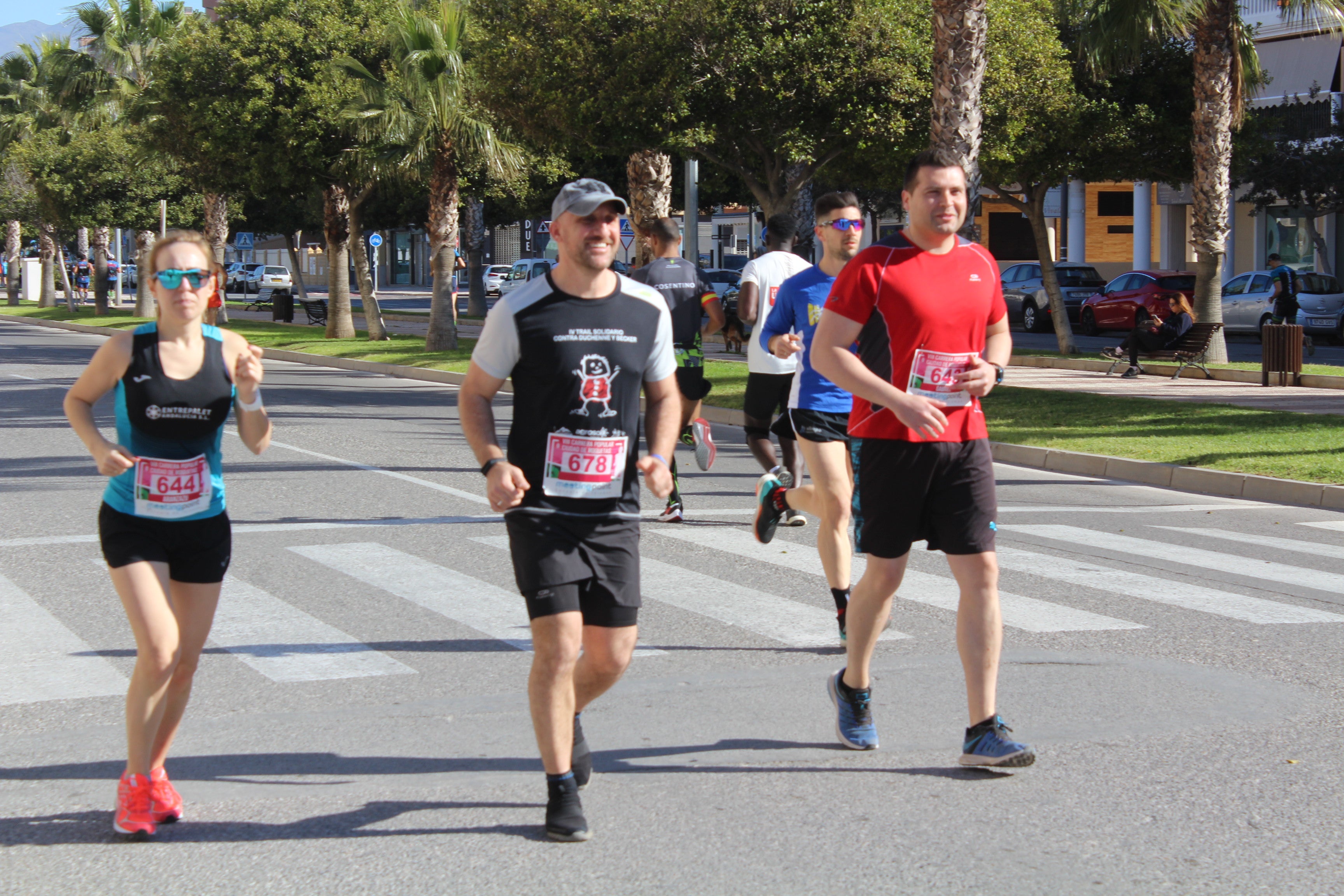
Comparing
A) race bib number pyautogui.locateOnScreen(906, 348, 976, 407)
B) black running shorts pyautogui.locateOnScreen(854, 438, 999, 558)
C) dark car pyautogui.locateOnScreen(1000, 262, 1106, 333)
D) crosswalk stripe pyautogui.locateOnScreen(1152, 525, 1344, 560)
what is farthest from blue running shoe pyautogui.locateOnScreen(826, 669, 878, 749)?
dark car pyautogui.locateOnScreen(1000, 262, 1106, 333)

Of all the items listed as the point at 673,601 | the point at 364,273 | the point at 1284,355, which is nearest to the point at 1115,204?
the point at 364,273

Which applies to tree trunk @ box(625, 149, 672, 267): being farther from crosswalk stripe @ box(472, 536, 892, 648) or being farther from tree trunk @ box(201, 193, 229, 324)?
tree trunk @ box(201, 193, 229, 324)

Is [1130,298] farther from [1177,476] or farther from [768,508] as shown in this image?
[768,508]

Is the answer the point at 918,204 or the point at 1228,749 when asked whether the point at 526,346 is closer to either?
the point at 918,204

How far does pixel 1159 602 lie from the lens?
732cm

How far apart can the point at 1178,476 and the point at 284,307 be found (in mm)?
35428

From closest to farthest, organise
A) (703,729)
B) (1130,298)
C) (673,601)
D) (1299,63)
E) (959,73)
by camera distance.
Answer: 1. (703,729)
2. (673,601)
3. (959,73)
4. (1130,298)
5. (1299,63)

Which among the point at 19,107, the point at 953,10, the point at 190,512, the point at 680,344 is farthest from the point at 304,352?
the point at 19,107

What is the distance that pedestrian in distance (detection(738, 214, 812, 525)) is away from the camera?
25.3 feet

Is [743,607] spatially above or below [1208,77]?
below

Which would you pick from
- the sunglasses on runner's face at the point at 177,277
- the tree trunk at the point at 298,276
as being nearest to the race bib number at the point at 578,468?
the sunglasses on runner's face at the point at 177,277

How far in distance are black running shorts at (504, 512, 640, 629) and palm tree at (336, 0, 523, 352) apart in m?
23.7

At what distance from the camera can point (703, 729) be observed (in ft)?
16.9

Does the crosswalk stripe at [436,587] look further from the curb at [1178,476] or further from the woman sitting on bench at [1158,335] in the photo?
the woman sitting on bench at [1158,335]
